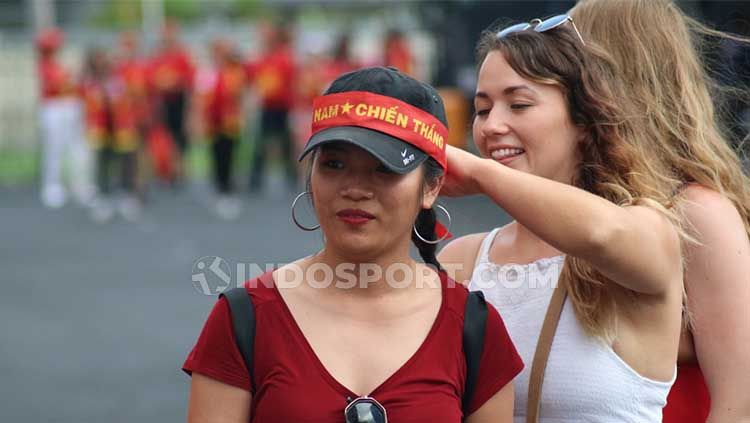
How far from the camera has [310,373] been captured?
2363 mm

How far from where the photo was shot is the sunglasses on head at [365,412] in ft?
7.59

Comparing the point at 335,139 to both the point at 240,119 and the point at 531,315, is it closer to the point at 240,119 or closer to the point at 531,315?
the point at 531,315

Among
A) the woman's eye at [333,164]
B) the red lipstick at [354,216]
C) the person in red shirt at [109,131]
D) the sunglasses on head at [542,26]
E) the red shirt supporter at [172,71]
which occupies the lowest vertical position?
the red lipstick at [354,216]

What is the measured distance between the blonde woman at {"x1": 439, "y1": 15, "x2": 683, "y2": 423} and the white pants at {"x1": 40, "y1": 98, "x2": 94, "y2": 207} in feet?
54.9

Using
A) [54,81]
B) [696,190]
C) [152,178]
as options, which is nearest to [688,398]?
[696,190]

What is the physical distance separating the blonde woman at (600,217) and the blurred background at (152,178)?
70 centimetres

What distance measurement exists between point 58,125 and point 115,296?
31.5 ft

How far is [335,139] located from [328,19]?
1239 inches

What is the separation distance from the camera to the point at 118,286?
10.7 meters

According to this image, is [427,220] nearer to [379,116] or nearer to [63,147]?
[379,116]

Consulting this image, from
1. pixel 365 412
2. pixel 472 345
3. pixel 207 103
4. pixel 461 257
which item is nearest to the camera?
pixel 365 412

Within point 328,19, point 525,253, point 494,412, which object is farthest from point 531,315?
point 328,19

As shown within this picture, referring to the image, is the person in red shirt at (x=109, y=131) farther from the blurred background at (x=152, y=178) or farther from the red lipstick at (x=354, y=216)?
the red lipstick at (x=354, y=216)

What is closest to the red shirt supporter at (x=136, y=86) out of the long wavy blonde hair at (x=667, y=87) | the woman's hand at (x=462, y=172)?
the long wavy blonde hair at (x=667, y=87)
